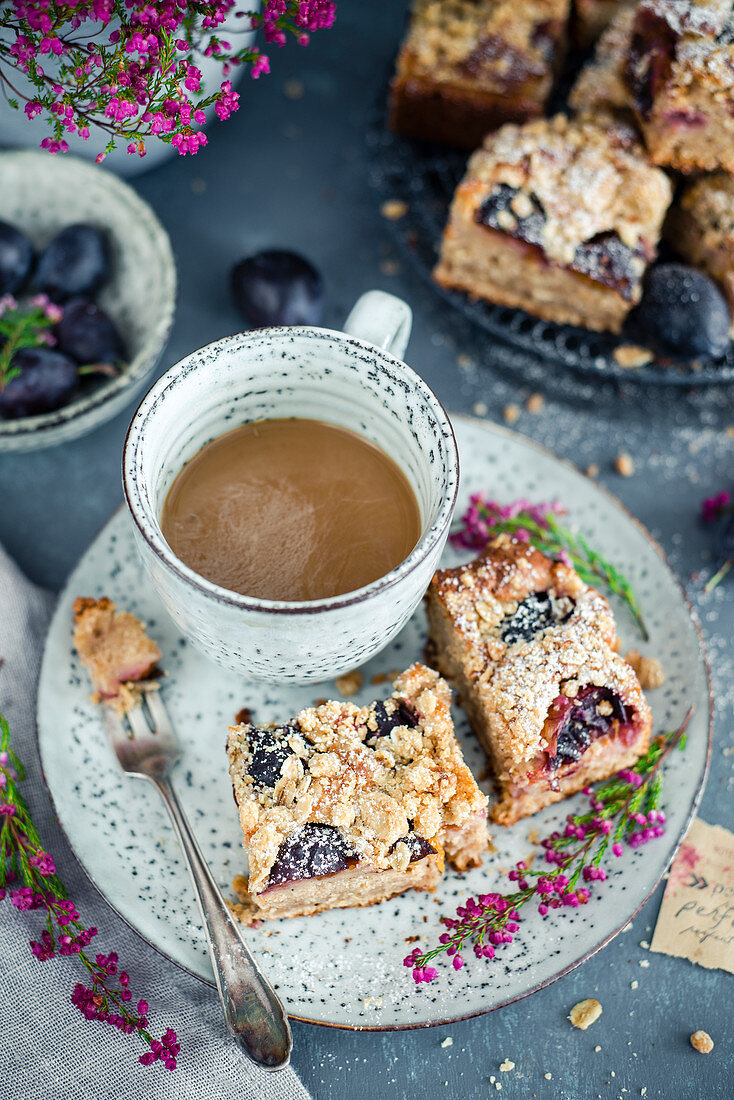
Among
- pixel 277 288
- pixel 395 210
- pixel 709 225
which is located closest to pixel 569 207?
pixel 709 225

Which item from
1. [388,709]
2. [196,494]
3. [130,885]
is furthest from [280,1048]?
[196,494]

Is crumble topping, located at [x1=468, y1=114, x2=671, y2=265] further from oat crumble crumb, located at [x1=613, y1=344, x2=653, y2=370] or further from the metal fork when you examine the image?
the metal fork

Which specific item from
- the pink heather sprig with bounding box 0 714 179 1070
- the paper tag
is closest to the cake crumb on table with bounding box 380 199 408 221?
the pink heather sprig with bounding box 0 714 179 1070

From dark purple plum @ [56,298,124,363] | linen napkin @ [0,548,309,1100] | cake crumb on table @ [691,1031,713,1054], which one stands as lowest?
linen napkin @ [0,548,309,1100]

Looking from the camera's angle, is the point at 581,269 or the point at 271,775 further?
the point at 581,269

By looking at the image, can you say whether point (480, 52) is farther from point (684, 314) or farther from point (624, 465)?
point (624, 465)

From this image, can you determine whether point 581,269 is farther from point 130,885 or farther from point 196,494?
point 130,885
